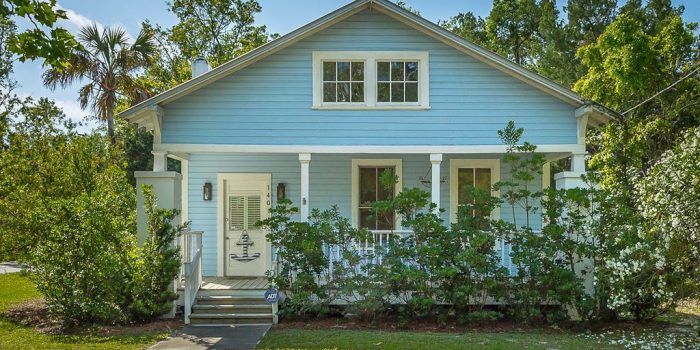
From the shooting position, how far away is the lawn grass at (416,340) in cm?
868

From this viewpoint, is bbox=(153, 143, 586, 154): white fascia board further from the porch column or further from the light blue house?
the porch column

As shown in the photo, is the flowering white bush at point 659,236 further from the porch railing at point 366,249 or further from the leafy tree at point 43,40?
the leafy tree at point 43,40

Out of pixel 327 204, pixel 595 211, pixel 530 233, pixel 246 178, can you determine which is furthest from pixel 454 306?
pixel 246 178

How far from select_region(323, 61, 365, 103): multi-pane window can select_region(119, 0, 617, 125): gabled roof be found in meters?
0.79

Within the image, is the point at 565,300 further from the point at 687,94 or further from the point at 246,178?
the point at 687,94

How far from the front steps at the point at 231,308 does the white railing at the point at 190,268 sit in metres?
0.17

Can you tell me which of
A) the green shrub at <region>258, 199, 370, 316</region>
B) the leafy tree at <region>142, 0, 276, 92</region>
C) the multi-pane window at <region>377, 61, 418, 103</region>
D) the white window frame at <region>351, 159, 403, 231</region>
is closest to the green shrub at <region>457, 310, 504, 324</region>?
the green shrub at <region>258, 199, 370, 316</region>

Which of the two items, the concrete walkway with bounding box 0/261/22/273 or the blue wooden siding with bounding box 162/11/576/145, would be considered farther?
the concrete walkway with bounding box 0/261/22/273

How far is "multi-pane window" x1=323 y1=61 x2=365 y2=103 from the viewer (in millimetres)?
11961

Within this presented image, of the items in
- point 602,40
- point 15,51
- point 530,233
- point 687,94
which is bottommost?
point 530,233

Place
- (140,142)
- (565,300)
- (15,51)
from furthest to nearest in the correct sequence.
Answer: (140,142) → (565,300) → (15,51)

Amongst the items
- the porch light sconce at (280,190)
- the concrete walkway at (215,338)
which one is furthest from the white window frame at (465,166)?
the concrete walkway at (215,338)

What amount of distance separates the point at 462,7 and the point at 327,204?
19.1 m

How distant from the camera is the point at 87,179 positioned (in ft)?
42.5
